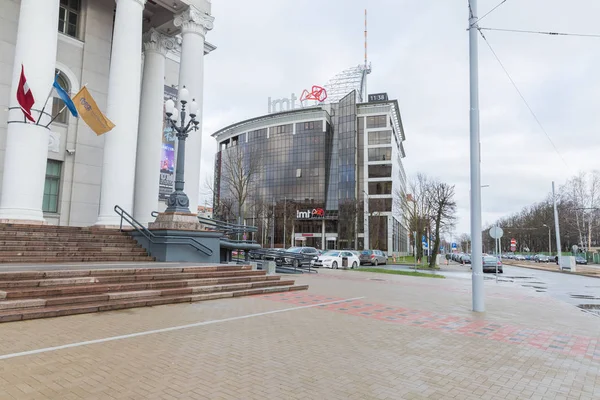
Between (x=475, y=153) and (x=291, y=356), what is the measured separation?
8.75 metres

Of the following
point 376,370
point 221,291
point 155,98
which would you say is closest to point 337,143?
point 155,98

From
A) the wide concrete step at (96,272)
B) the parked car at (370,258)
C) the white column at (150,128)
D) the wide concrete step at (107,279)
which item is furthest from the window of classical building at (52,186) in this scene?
the parked car at (370,258)

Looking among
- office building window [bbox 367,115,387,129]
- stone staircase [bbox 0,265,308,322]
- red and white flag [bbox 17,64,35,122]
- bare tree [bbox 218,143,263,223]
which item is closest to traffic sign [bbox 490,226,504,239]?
stone staircase [bbox 0,265,308,322]

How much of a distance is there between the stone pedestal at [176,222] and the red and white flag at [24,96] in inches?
251

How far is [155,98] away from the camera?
22.1 metres

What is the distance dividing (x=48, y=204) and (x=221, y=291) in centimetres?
1290

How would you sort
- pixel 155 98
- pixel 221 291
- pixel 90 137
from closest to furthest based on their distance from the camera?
1. pixel 221 291
2. pixel 90 137
3. pixel 155 98

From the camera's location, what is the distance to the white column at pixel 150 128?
20844 mm

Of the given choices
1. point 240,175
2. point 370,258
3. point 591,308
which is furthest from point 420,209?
point 591,308

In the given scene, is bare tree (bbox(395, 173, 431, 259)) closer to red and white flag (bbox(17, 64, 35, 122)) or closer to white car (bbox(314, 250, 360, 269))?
white car (bbox(314, 250, 360, 269))

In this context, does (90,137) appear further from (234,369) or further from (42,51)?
(234,369)

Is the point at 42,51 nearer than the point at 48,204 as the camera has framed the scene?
Yes

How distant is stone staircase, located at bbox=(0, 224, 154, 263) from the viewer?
38.3 feet

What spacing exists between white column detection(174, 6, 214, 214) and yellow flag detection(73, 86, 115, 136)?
5.49 meters
